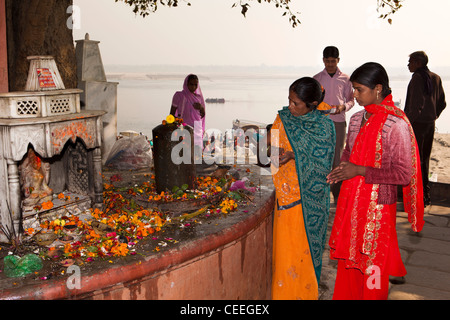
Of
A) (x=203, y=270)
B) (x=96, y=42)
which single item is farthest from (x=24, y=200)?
(x=96, y=42)

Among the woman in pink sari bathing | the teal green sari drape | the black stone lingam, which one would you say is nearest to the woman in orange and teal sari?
the teal green sari drape

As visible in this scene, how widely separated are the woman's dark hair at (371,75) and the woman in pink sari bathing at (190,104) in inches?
166

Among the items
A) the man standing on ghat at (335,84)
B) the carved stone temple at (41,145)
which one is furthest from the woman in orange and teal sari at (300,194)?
the man standing on ghat at (335,84)

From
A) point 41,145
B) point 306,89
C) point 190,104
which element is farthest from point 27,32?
point 306,89

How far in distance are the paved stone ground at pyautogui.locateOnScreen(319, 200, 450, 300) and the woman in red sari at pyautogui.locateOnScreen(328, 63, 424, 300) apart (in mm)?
1119

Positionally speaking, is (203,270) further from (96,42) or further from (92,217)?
(96,42)

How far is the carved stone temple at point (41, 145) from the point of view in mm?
2842

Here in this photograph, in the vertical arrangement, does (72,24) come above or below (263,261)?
above

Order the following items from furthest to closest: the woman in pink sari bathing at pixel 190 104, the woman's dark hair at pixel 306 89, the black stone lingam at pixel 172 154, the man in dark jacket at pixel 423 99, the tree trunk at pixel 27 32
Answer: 1. the woman in pink sari bathing at pixel 190 104
2. the man in dark jacket at pixel 423 99
3. the tree trunk at pixel 27 32
4. the black stone lingam at pixel 172 154
5. the woman's dark hair at pixel 306 89

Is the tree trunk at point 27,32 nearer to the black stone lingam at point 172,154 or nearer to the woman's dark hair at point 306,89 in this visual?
the black stone lingam at point 172,154

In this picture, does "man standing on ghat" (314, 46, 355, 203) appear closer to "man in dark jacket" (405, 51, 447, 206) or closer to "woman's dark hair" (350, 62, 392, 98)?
"man in dark jacket" (405, 51, 447, 206)

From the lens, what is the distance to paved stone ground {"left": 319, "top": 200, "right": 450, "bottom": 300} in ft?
13.4

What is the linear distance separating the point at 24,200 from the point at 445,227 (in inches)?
214
